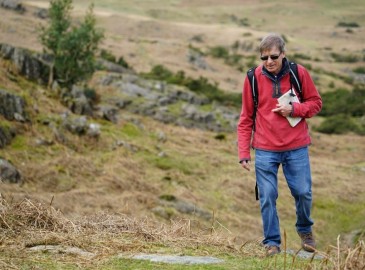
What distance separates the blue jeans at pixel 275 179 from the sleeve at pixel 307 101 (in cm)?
42

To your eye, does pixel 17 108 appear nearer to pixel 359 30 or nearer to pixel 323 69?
pixel 323 69

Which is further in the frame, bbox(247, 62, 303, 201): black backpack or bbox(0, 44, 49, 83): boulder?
bbox(0, 44, 49, 83): boulder

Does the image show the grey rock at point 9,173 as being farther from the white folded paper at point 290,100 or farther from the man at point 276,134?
the white folded paper at point 290,100

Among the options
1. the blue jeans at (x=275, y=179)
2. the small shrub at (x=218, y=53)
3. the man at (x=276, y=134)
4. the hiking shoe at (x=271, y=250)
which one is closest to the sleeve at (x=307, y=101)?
the man at (x=276, y=134)

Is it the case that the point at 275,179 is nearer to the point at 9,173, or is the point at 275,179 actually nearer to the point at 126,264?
the point at 126,264

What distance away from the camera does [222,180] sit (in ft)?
61.4

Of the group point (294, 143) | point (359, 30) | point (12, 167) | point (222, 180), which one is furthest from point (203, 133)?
point (359, 30)

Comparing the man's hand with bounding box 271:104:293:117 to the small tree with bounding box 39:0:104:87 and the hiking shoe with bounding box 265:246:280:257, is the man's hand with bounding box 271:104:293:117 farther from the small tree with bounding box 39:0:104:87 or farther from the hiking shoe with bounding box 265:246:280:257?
A: the small tree with bounding box 39:0:104:87

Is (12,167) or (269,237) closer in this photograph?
(269,237)

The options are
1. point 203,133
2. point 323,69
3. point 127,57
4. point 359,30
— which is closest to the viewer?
point 203,133

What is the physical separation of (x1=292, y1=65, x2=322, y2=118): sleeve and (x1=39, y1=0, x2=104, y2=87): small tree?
20.4 metres

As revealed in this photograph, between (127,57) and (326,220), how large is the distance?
113 feet

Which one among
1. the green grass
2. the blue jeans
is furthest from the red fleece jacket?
the green grass

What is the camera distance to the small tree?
25.7 m
